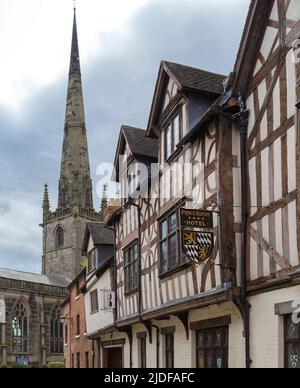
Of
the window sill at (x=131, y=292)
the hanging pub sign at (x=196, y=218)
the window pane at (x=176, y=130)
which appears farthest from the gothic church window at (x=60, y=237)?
the hanging pub sign at (x=196, y=218)

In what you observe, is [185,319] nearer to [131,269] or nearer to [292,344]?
[292,344]

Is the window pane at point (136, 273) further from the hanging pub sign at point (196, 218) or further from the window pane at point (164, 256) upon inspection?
the hanging pub sign at point (196, 218)

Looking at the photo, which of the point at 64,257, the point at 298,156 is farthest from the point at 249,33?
the point at 64,257

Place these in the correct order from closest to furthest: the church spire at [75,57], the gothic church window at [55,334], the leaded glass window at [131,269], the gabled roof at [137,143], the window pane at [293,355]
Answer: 1. the window pane at [293,355]
2. the leaded glass window at [131,269]
3. the gabled roof at [137,143]
4. the gothic church window at [55,334]
5. the church spire at [75,57]

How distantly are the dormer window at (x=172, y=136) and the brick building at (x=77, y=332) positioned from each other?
42.3 feet

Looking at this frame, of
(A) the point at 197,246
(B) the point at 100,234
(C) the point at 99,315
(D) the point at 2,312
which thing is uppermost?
(B) the point at 100,234

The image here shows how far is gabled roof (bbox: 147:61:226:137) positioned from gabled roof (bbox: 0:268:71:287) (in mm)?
45746

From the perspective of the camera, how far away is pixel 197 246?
10.3 meters

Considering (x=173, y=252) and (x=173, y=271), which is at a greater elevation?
(x=173, y=252)

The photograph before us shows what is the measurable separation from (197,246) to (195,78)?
4772 mm

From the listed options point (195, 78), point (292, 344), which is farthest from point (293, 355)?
point (195, 78)

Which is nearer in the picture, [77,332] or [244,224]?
[244,224]

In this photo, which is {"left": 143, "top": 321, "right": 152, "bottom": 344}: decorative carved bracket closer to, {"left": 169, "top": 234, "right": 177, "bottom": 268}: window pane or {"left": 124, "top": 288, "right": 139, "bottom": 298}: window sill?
{"left": 124, "top": 288, "right": 139, "bottom": 298}: window sill

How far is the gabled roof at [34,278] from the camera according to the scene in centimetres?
6161
